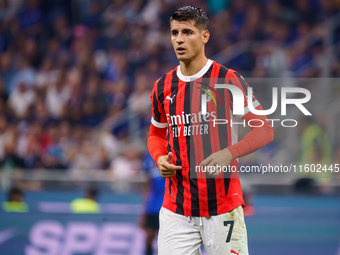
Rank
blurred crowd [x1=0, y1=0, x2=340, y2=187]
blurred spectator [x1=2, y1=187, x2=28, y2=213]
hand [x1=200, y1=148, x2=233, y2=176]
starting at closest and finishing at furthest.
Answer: hand [x1=200, y1=148, x2=233, y2=176], blurred spectator [x1=2, y1=187, x2=28, y2=213], blurred crowd [x1=0, y1=0, x2=340, y2=187]

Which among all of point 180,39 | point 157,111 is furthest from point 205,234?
point 180,39

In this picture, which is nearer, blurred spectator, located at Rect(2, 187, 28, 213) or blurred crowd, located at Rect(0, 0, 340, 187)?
blurred spectator, located at Rect(2, 187, 28, 213)

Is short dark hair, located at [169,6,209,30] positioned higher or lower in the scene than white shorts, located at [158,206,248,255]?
higher

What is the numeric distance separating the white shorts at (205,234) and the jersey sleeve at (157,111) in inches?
20.5

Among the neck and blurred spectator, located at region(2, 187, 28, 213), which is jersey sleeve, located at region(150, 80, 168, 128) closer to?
the neck

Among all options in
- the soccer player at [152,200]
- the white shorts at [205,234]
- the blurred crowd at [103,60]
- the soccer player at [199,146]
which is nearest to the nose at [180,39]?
the soccer player at [199,146]

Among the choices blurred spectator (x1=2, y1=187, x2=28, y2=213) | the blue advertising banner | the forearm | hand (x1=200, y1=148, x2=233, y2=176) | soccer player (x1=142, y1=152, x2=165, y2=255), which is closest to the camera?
hand (x1=200, y1=148, x2=233, y2=176)

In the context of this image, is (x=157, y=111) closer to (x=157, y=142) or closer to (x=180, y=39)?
(x=157, y=142)

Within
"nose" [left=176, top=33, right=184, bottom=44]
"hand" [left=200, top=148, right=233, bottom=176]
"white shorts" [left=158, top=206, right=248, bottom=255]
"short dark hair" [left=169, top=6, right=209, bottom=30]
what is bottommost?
"white shorts" [left=158, top=206, right=248, bottom=255]

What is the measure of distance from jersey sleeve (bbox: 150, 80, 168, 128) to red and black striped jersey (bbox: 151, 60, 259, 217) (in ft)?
0.30

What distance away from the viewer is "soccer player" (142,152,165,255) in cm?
503

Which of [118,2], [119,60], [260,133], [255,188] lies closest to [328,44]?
[255,188]

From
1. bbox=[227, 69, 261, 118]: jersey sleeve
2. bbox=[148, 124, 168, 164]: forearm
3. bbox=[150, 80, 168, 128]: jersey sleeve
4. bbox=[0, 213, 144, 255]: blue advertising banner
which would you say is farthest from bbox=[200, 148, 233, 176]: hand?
bbox=[0, 213, 144, 255]: blue advertising banner

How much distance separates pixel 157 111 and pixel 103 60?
679 centimetres
